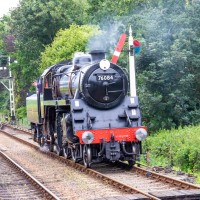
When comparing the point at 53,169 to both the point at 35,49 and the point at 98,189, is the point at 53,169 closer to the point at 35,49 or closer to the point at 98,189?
the point at 98,189

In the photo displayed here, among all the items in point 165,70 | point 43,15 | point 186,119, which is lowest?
point 186,119

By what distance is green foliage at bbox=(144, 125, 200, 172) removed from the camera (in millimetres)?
15430

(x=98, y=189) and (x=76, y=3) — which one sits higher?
(x=76, y=3)

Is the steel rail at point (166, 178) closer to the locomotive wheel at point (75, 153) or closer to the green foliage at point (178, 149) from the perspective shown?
the green foliage at point (178, 149)

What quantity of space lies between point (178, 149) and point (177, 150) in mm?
178

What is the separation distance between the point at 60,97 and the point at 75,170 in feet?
10.5

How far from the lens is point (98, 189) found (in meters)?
12.1

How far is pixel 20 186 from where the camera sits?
42.4 feet

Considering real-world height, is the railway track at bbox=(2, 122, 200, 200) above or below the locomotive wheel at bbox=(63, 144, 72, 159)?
below

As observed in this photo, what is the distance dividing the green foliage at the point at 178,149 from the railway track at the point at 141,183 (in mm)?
1716

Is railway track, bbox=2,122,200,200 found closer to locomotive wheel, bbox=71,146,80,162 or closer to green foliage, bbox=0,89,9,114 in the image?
locomotive wheel, bbox=71,146,80,162

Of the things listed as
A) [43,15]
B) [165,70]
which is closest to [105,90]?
[165,70]

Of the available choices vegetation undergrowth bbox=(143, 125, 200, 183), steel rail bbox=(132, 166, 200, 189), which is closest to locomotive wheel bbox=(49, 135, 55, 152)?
vegetation undergrowth bbox=(143, 125, 200, 183)

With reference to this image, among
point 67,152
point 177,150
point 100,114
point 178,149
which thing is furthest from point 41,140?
point 178,149
